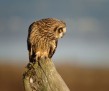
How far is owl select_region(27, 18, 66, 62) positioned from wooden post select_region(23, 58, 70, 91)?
0.95 meters

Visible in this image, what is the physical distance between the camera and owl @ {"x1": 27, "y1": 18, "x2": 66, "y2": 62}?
6.24 metres

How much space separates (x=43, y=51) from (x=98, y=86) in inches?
545

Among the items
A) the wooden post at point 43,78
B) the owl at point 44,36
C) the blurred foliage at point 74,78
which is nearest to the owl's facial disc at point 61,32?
the owl at point 44,36

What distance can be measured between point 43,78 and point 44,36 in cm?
179

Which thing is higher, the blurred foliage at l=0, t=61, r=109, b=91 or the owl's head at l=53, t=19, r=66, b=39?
the owl's head at l=53, t=19, r=66, b=39

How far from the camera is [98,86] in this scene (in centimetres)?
2042

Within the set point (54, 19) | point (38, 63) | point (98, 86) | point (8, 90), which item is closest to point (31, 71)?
point (38, 63)

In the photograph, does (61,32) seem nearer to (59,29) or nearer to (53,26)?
(59,29)

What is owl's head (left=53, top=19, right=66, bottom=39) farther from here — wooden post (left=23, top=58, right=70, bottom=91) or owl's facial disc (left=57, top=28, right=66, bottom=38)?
wooden post (left=23, top=58, right=70, bottom=91)

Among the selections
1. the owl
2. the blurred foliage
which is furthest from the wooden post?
the blurred foliage

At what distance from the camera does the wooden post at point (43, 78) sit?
4660 mm

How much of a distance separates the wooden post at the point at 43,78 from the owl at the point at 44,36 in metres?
0.95

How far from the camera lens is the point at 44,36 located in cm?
654

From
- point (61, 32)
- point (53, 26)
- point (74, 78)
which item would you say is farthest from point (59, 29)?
point (74, 78)
